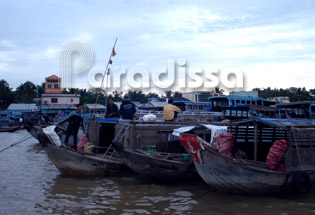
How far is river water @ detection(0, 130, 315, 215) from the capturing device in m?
6.38

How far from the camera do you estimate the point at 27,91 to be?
61.9m

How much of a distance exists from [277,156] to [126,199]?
11.7ft

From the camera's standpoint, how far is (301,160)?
7.33 metres

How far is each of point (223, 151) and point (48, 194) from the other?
4370mm

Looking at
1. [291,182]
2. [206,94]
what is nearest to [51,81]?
[206,94]

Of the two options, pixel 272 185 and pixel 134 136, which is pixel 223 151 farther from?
pixel 134 136

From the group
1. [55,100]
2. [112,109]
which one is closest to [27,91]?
[55,100]

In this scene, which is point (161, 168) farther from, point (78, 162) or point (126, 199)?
point (78, 162)

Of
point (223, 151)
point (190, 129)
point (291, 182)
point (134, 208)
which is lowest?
point (134, 208)

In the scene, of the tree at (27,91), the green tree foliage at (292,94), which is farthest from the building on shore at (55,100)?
the green tree foliage at (292,94)

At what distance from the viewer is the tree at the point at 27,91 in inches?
2246

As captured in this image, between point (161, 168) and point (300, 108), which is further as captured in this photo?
point (300, 108)

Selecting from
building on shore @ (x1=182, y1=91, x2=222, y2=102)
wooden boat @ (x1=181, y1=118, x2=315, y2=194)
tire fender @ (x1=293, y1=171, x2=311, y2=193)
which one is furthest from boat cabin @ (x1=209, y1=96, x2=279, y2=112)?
building on shore @ (x1=182, y1=91, x2=222, y2=102)

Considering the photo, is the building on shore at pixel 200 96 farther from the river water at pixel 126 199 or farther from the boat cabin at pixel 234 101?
the river water at pixel 126 199
